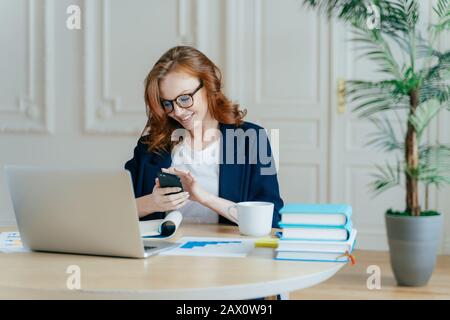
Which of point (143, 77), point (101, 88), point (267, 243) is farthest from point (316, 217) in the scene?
point (101, 88)

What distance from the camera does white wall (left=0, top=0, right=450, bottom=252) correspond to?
4.60 meters

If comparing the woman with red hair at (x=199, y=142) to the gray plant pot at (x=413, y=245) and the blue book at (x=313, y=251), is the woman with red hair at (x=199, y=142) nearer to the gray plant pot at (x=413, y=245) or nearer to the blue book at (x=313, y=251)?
the blue book at (x=313, y=251)

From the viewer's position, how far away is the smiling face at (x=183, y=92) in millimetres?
2389

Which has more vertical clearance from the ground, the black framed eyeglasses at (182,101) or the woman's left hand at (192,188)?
the black framed eyeglasses at (182,101)

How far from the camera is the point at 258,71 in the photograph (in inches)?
183

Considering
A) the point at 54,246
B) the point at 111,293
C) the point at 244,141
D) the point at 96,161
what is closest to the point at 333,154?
the point at 96,161

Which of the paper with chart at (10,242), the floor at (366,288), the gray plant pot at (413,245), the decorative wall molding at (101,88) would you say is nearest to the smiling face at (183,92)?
the paper with chart at (10,242)

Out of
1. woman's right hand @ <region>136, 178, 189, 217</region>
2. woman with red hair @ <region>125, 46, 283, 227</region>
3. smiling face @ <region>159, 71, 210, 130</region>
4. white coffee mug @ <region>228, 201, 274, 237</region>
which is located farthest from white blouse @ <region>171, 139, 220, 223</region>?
white coffee mug @ <region>228, 201, 274, 237</region>

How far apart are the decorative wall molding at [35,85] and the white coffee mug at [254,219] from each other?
3.26 m

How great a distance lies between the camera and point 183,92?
7.86ft

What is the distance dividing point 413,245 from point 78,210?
2378 mm

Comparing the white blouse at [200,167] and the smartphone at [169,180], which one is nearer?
the smartphone at [169,180]

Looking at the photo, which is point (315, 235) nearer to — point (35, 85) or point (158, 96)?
point (158, 96)
